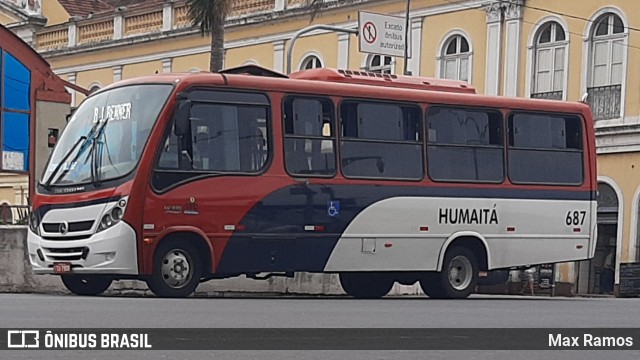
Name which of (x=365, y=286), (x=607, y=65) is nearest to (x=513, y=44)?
(x=607, y=65)

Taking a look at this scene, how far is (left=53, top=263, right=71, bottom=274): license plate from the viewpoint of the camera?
19.6 m

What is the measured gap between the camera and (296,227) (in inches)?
809

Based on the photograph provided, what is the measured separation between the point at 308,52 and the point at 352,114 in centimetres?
2901

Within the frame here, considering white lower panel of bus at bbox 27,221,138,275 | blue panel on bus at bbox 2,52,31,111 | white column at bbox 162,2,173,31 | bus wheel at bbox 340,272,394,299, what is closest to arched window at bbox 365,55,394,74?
white column at bbox 162,2,173,31

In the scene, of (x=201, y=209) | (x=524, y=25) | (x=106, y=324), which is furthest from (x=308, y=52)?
(x=106, y=324)

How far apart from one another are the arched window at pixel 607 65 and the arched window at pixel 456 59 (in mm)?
4834

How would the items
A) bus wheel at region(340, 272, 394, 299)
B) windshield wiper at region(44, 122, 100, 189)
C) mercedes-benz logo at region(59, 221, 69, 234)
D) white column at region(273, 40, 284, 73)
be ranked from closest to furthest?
mercedes-benz logo at region(59, 221, 69, 234)
windshield wiper at region(44, 122, 100, 189)
bus wheel at region(340, 272, 394, 299)
white column at region(273, 40, 284, 73)

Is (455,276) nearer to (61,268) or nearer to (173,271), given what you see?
(173,271)

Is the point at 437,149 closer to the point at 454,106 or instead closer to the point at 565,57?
the point at 454,106

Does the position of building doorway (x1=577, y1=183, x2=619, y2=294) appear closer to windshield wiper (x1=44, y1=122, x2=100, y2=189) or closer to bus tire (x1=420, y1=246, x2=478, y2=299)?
bus tire (x1=420, y1=246, x2=478, y2=299)

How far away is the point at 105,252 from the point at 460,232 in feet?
19.1

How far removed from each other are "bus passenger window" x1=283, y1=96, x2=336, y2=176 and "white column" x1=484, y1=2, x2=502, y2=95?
23163 millimetres

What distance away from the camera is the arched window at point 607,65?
40188 mm

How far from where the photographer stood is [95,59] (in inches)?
2301
